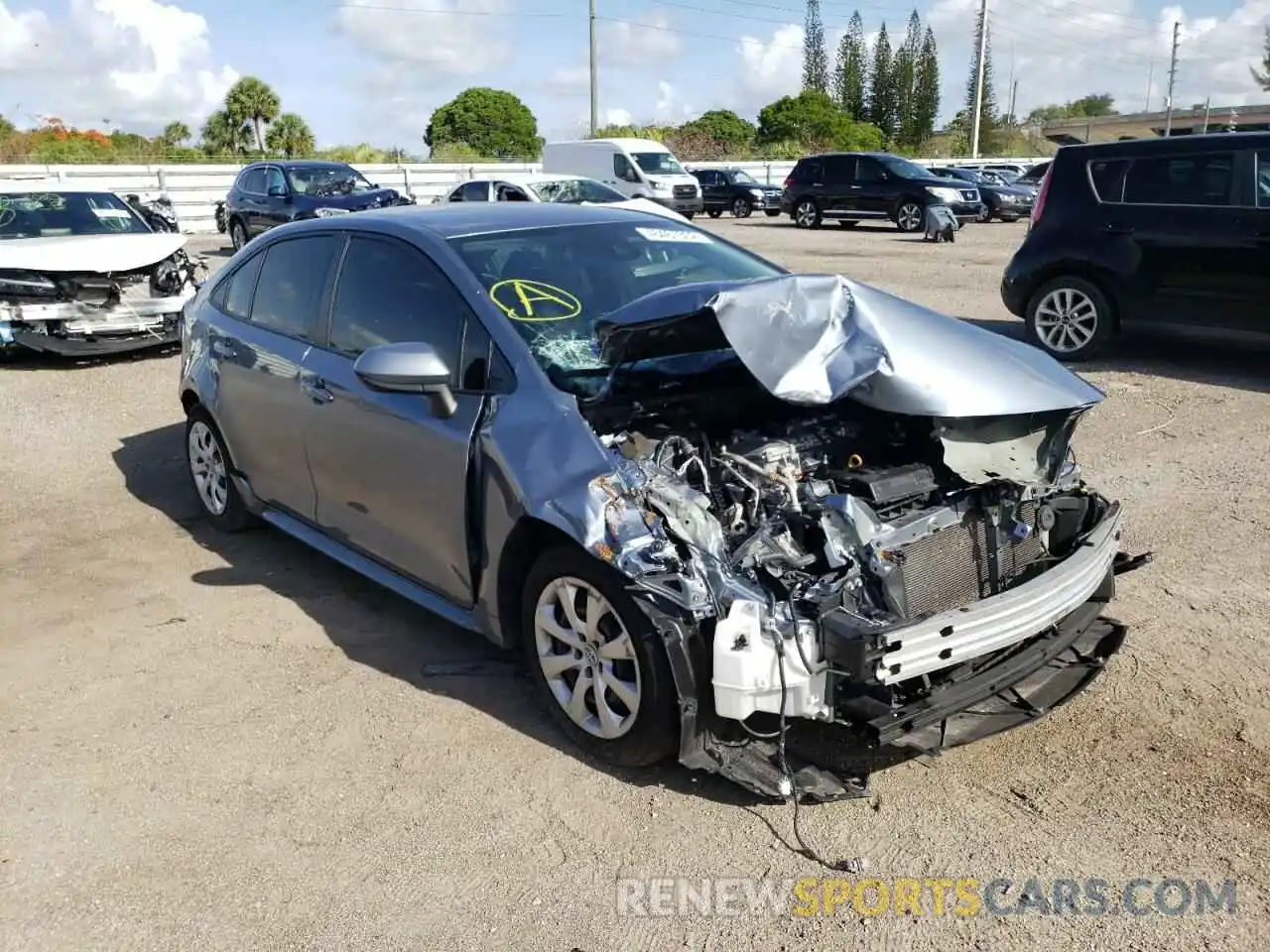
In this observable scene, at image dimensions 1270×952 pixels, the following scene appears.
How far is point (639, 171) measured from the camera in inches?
1100

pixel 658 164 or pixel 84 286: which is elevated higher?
pixel 658 164

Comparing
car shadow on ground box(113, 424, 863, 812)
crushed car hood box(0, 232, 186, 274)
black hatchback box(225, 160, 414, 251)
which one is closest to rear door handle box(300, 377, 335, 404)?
car shadow on ground box(113, 424, 863, 812)

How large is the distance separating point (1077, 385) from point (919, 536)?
0.99 m

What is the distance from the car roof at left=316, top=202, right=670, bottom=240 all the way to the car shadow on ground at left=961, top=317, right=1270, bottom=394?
4.50m

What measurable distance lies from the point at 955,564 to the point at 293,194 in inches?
697

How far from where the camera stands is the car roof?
4578mm

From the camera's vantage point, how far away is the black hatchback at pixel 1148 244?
8344 millimetres

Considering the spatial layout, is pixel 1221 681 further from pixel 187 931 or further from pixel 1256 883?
pixel 187 931

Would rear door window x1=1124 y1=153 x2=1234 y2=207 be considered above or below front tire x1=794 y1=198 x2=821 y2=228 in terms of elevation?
above

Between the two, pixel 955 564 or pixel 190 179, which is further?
pixel 190 179

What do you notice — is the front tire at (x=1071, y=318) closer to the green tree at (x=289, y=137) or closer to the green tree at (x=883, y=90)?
the green tree at (x=289, y=137)

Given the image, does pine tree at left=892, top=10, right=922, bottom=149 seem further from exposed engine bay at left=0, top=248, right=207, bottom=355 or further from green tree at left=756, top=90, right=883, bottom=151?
exposed engine bay at left=0, top=248, right=207, bottom=355

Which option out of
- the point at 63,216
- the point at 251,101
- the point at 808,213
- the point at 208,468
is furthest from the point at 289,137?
the point at 208,468

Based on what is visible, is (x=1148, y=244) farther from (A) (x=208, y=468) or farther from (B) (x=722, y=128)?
(B) (x=722, y=128)
